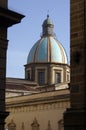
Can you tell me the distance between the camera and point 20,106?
4144 cm

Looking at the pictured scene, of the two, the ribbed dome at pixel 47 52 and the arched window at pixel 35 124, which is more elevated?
the ribbed dome at pixel 47 52

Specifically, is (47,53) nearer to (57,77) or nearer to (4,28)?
(57,77)

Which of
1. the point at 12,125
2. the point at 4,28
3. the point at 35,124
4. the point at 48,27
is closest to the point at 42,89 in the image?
the point at 48,27

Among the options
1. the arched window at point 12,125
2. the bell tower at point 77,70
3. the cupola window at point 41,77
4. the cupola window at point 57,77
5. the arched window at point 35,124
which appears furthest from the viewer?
the cupola window at point 57,77

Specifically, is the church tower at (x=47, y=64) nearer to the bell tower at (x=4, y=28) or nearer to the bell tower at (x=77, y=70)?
the bell tower at (x=4, y=28)

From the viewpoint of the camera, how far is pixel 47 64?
5988 centimetres

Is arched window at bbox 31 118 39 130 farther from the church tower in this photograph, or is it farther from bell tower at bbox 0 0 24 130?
bell tower at bbox 0 0 24 130

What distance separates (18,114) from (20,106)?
1.06 meters

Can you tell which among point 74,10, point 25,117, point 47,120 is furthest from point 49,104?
point 74,10

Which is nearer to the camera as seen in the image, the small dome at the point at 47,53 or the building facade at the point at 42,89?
the building facade at the point at 42,89

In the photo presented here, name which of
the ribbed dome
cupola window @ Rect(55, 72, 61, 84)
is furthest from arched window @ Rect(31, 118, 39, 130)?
cupola window @ Rect(55, 72, 61, 84)

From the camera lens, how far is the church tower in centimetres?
5988

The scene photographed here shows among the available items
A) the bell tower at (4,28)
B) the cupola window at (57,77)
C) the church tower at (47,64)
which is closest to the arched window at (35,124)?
the church tower at (47,64)

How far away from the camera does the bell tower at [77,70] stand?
9617 millimetres
